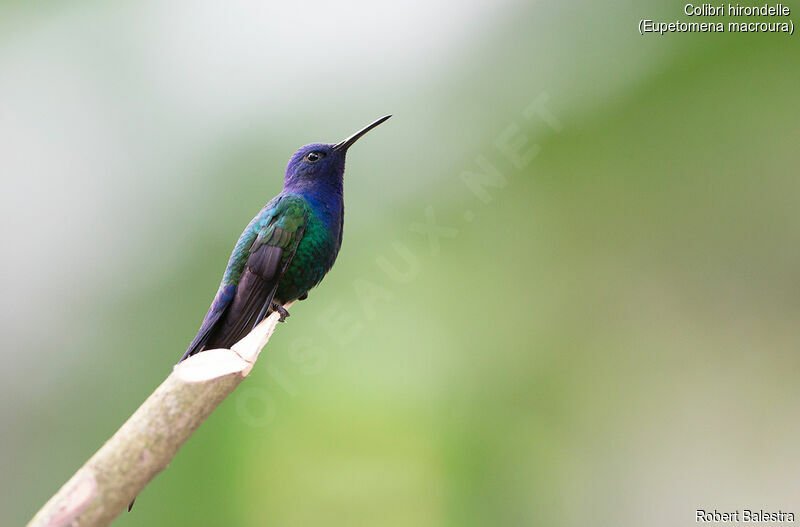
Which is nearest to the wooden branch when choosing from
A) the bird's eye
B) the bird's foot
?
the bird's foot

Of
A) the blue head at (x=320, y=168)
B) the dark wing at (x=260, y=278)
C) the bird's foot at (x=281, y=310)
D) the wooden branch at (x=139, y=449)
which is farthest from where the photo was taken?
the blue head at (x=320, y=168)

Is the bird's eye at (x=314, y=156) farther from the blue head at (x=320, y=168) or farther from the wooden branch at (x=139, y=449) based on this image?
the wooden branch at (x=139, y=449)

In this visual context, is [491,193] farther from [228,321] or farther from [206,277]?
[228,321]

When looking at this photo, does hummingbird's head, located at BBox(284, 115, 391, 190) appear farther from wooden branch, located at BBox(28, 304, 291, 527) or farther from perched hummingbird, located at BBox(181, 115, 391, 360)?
wooden branch, located at BBox(28, 304, 291, 527)

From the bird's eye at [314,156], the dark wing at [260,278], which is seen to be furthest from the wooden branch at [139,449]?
the bird's eye at [314,156]

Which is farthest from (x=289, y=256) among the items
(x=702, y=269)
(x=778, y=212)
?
(x=778, y=212)

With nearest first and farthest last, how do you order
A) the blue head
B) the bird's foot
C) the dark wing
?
the dark wing → the bird's foot → the blue head

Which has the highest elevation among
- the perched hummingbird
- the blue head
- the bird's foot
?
the blue head
